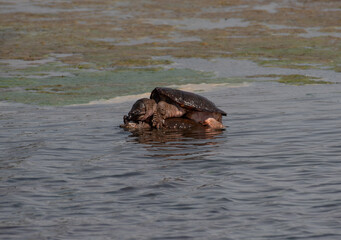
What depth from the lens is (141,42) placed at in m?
26.8

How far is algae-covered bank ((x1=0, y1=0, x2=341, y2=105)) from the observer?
61.0ft

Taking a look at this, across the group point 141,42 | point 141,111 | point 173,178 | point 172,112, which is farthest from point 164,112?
point 141,42

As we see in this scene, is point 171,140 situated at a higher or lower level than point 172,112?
lower

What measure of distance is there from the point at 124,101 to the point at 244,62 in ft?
23.3

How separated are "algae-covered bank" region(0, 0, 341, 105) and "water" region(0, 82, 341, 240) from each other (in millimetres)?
4663

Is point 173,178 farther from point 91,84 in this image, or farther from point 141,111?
point 91,84

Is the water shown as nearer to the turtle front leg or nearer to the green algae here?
the turtle front leg

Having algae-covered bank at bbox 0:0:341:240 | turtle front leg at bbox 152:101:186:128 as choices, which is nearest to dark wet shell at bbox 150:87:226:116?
turtle front leg at bbox 152:101:186:128

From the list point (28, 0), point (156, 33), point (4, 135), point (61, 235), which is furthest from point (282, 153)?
point (28, 0)

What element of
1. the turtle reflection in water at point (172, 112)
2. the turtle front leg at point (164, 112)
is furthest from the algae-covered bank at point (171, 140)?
the turtle reflection in water at point (172, 112)

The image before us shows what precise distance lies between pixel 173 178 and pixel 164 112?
425 cm

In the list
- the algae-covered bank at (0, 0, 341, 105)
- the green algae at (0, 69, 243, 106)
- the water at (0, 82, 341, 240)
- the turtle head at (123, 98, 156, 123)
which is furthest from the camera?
the algae-covered bank at (0, 0, 341, 105)

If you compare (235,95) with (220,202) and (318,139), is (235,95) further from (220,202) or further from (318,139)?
(220,202)

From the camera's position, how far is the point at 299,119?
41.8 ft
